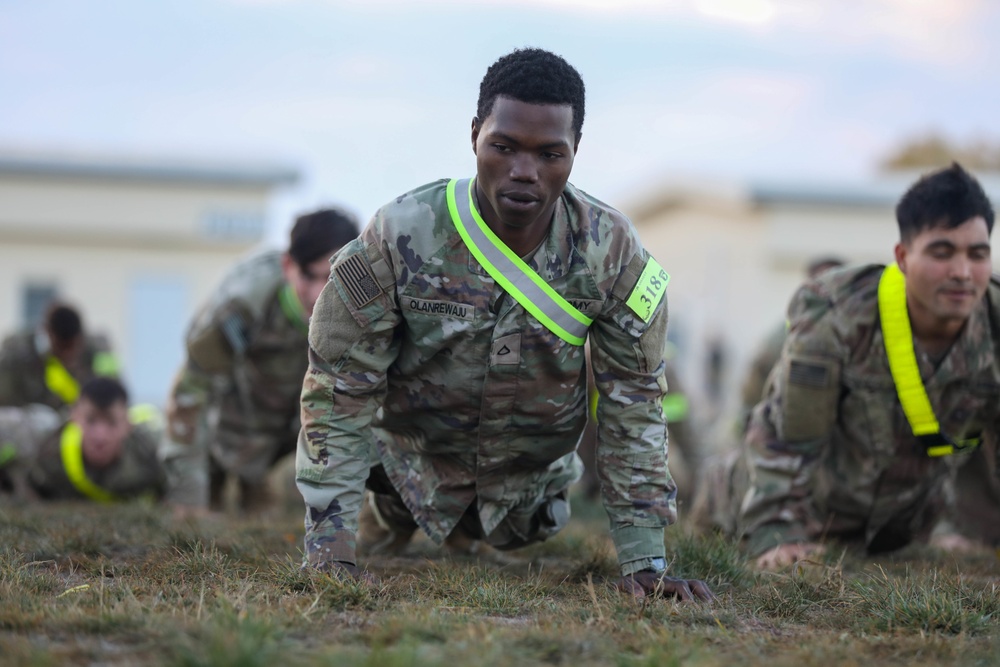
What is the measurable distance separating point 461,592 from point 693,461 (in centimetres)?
706

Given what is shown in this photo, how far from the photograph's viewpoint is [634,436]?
417cm

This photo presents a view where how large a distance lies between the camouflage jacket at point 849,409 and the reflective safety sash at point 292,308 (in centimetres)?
266

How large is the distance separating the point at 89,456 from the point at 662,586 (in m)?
5.66

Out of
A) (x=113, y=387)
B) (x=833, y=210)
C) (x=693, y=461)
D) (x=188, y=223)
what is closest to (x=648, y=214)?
(x=833, y=210)

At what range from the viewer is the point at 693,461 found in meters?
10.8

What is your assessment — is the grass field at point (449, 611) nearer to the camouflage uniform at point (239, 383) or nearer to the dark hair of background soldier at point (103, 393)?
the camouflage uniform at point (239, 383)

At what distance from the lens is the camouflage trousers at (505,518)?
4840mm

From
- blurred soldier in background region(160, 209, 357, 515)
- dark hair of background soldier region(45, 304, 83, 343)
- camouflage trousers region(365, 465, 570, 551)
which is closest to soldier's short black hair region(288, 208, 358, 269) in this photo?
blurred soldier in background region(160, 209, 357, 515)

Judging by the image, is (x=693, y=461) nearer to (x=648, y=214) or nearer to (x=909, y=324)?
(x=909, y=324)

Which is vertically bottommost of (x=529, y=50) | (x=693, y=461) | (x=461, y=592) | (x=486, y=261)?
(x=693, y=461)

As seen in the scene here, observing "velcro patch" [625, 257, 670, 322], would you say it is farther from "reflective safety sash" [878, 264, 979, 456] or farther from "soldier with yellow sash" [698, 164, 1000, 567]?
"reflective safety sash" [878, 264, 979, 456]

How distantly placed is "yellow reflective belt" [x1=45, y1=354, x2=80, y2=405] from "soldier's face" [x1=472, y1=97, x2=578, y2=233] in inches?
285

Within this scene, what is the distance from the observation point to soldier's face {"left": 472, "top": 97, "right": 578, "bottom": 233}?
12.5ft

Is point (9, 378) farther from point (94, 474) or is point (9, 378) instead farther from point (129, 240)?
point (129, 240)
